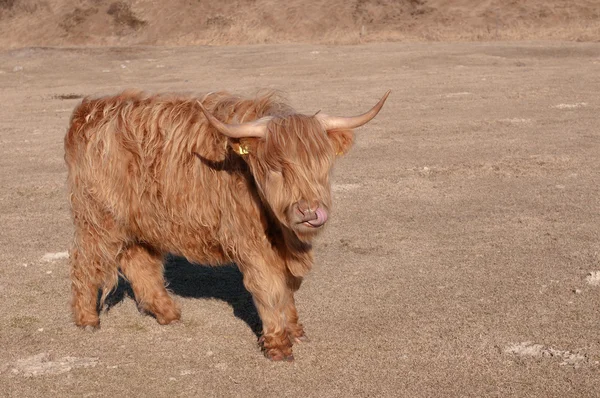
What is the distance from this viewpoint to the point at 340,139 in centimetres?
500

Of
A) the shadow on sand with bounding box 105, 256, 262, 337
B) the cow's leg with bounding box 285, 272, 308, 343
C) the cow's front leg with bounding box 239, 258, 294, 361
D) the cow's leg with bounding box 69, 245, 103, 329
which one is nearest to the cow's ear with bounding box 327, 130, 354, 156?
the cow's front leg with bounding box 239, 258, 294, 361

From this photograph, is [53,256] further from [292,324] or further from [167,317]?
[292,324]

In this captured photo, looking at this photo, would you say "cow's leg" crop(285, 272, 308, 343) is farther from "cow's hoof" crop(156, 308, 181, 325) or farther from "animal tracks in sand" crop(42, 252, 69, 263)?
"animal tracks in sand" crop(42, 252, 69, 263)

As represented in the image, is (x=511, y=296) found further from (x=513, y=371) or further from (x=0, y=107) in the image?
(x=0, y=107)

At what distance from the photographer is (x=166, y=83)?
63.3 ft

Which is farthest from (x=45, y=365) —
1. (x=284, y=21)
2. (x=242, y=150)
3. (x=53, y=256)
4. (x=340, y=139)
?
(x=284, y=21)

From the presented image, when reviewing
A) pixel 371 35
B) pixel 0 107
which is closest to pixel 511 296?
pixel 0 107

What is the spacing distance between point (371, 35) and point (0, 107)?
1585cm

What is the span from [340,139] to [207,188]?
2.84 feet

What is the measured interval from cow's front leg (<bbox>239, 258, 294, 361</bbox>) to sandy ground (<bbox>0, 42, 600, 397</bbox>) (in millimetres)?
124

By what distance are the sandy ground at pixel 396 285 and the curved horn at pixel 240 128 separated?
4.78 ft

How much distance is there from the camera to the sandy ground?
5.05 meters

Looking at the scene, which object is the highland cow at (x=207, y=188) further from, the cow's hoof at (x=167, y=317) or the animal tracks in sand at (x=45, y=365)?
the animal tracks in sand at (x=45, y=365)

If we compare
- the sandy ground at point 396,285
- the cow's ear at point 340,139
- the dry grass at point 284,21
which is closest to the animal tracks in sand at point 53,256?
the sandy ground at point 396,285
